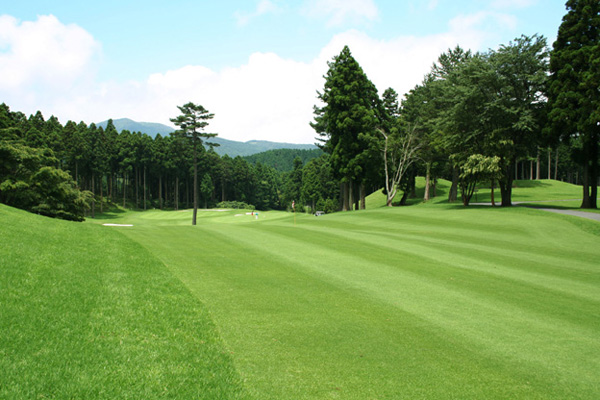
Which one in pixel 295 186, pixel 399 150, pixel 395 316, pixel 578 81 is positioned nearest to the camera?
pixel 395 316

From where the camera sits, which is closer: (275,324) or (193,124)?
(275,324)

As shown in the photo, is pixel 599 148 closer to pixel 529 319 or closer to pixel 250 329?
pixel 529 319

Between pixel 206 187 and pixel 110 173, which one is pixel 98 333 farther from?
pixel 206 187

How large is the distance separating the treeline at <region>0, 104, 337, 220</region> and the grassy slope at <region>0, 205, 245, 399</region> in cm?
3039

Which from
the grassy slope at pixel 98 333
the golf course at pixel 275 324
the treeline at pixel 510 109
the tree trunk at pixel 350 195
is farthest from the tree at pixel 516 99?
the grassy slope at pixel 98 333

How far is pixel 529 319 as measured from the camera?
8.04 meters

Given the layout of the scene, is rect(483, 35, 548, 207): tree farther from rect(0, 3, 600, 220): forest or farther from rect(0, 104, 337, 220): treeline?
rect(0, 104, 337, 220): treeline

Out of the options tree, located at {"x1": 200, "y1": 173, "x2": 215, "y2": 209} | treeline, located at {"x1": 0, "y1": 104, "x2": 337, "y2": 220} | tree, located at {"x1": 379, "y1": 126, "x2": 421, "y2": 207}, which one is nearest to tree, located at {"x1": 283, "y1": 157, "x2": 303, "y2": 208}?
treeline, located at {"x1": 0, "y1": 104, "x2": 337, "y2": 220}

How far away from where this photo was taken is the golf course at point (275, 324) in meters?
4.71

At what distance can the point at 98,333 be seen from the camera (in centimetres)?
545

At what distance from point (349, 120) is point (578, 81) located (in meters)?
21.5

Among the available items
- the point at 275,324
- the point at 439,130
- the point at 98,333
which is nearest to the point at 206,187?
the point at 439,130

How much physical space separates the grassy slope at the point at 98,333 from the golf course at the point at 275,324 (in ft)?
0.08

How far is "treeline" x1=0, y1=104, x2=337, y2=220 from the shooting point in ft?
113
